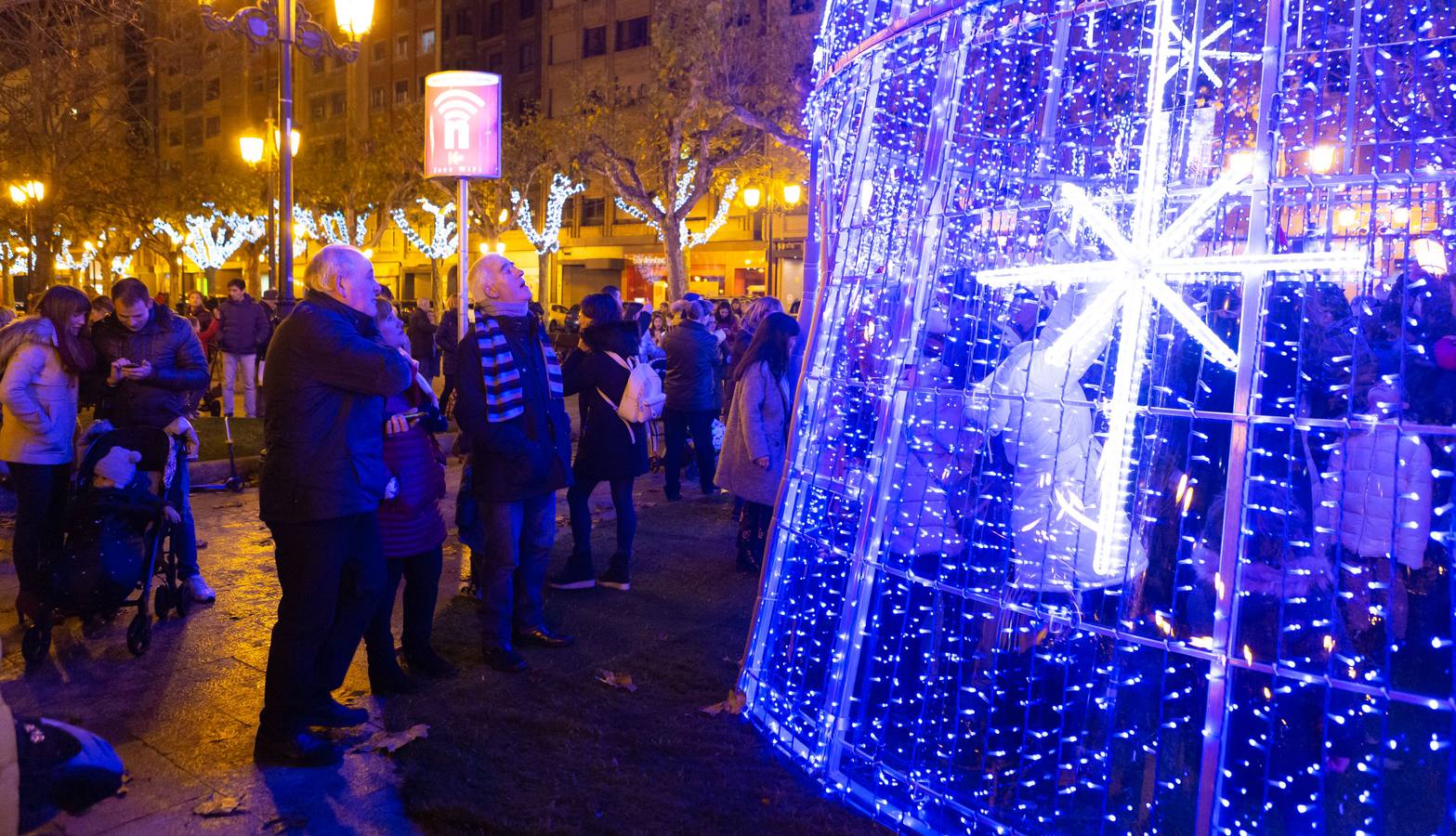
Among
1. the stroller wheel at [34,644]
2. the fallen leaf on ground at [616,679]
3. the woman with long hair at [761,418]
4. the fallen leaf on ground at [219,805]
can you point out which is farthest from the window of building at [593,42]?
the fallen leaf on ground at [219,805]

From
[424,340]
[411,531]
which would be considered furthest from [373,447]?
[424,340]

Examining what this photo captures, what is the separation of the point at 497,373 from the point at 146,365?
6.33 ft

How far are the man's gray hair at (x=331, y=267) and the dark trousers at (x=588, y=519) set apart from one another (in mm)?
2475

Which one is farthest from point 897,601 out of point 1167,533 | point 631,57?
point 631,57

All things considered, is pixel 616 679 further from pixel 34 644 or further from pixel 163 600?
pixel 34 644

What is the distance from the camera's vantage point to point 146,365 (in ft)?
17.5

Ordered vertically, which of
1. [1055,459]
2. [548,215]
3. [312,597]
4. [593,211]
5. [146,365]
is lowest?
[312,597]

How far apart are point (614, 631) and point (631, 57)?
127ft

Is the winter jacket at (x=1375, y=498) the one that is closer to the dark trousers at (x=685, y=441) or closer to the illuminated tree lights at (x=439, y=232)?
the dark trousers at (x=685, y=441)

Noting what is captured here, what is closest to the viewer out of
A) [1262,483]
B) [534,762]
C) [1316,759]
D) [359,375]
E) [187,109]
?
[1262,483]

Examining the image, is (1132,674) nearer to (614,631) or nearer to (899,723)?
(899,723)

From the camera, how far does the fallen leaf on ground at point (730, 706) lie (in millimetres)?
4477

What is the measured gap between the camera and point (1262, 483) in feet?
10.1

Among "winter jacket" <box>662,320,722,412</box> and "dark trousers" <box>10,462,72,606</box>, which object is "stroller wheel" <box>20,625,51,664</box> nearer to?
"dark trousers" <box>10,462,72,606</box>
